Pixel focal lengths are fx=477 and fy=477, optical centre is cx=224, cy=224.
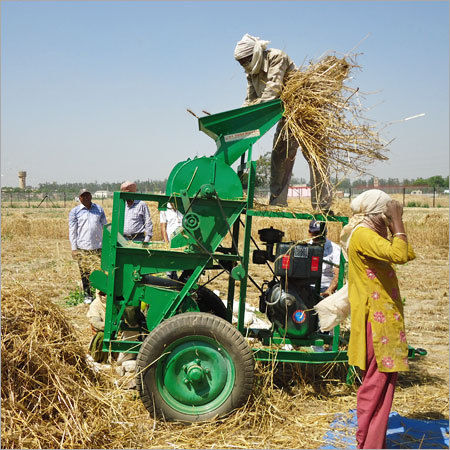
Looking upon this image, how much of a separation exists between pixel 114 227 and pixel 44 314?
1.07 meters

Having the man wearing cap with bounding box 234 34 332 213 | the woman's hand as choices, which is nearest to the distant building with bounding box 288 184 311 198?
the man wearing cap with bounding box 234 34 332 213

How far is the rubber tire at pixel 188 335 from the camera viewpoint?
420 centimetres

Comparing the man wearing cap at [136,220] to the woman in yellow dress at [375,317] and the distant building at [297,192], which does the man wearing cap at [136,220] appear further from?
the woman in yellow dress at [375,317]

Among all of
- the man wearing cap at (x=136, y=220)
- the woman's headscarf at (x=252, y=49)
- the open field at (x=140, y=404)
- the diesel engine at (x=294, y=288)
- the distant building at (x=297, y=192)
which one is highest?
the woman's headscarf at (x=252, y=49)

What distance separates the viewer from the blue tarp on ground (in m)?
4.11

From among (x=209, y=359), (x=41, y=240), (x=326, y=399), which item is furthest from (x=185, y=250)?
(x=41, y=240)

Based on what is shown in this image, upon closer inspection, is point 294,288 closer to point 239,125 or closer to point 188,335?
point 188,335

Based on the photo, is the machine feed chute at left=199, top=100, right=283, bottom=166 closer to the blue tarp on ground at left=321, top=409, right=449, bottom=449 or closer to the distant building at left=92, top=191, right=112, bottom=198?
the blue tarp on ground at left=321, top=409, right=449, bottom=449

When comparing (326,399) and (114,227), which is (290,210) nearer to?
(114,227)

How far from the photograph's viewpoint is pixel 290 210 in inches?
188

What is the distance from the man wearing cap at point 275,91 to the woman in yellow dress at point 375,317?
1163mm

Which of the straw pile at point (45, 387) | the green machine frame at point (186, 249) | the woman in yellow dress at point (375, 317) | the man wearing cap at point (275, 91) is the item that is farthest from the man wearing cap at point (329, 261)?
the straw pile at point (45, 387)

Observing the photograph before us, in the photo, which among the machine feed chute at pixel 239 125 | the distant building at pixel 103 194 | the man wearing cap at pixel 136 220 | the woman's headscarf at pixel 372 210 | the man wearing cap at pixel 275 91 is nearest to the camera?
the woman's headscarf at pixel 372 210

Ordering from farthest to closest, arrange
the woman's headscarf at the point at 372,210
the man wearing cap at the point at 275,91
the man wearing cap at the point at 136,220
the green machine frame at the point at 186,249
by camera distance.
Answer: the man wearing cap at the point at 136,220 < the man wearing cap at the point at 275,91 < the green machine frame at the point at 186,249 < the woman's headscarf at the point at 372,210
